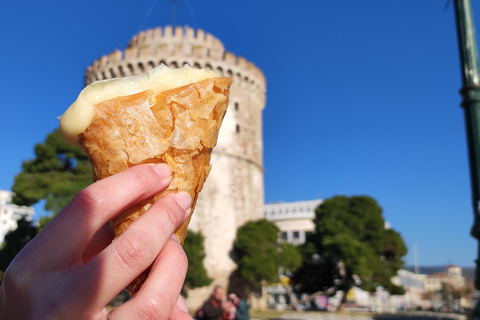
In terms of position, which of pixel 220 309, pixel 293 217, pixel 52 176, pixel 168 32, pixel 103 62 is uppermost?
pixel 168 32

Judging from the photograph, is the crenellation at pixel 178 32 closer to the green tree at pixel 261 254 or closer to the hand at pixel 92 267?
the green tree at pixel 261 254

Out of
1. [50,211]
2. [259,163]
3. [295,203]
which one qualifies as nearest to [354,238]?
[259,163]

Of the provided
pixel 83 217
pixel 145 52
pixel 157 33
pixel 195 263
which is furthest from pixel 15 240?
pixel 83 217

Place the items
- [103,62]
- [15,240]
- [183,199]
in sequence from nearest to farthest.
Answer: [183,199] → [15,240] → [103,62]

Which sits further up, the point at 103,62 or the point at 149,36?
the point at 149,36

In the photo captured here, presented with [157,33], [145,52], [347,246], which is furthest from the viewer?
[157,33]

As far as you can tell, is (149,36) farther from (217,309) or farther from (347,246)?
(217,309)
